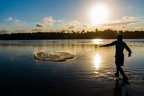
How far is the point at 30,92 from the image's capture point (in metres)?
9.93

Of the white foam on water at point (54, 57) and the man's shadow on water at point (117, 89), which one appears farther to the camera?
the white foam on water at point (54, 57)

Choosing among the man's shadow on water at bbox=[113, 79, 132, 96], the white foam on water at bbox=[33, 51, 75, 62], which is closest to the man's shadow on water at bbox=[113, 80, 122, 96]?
the man's shadow on water at bbox=[113, 79, 132, 96]

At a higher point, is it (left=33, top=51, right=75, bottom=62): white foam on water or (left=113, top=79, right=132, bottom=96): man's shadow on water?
(left=113, top=79, right=132, bottom=96): man's shadow on water

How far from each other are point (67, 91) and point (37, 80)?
3.09 metres

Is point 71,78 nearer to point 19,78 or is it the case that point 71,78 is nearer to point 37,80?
point 37,80

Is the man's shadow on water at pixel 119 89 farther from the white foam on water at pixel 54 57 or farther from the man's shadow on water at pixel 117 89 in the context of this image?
the white foam on water at pixel 54 57

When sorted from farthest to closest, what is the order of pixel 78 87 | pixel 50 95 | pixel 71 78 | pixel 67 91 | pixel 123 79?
pixel 71 78, pixel 123 79, pixel 78 87, pixel 67 91, pixel 50 95

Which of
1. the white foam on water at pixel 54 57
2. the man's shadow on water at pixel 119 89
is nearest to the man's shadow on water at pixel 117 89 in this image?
the man's shadow on water at pixel 119 89

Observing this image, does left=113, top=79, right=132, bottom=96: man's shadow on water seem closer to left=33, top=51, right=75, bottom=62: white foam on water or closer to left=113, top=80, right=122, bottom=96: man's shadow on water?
left=113, top=80, right=122, bottom=96: man's shadow on water

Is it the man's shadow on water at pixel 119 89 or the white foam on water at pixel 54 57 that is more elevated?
the man's shadow on water at pixel 119 89

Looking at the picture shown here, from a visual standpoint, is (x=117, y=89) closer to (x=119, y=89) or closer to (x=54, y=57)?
(x=119, y=89)

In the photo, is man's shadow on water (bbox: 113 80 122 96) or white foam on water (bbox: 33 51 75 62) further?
white foam on water (bbox: 33 51 75 62)

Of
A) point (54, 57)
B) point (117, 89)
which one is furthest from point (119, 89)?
point (54, 57)

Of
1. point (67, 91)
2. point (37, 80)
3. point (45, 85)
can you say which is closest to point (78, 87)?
point (67, 91)
